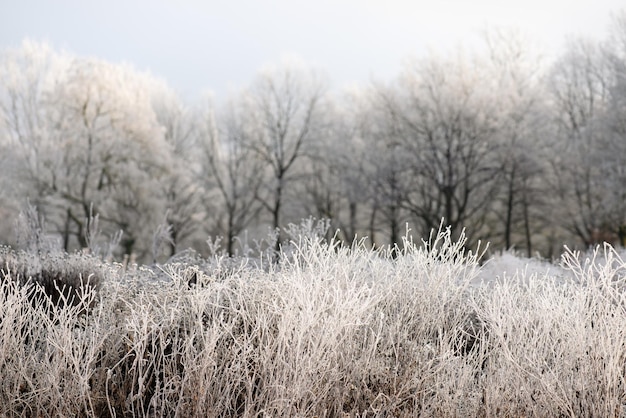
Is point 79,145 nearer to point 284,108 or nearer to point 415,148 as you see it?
point 284,108

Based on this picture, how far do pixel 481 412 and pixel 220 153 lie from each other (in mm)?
31602

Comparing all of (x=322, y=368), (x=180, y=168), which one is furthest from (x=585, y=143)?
(x=322, y=368)

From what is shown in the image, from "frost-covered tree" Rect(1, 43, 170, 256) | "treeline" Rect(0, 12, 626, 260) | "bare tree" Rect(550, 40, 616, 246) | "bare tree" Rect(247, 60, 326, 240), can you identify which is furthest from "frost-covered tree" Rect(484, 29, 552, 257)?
"frost-covered tree" Rect(1, 43, 170, 256)

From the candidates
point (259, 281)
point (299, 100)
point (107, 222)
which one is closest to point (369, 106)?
point (299, 100)

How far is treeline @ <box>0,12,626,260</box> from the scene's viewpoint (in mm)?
25141

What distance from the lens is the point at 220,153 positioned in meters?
34.6

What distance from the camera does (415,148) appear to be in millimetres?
26156

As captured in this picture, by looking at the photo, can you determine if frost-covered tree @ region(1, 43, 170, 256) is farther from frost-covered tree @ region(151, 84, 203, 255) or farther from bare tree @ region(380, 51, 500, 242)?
bare tree @ region(380, 51, 500, 242)

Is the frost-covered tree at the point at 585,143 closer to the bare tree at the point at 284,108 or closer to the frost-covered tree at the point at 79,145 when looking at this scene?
the bare tree at the point at 284,108

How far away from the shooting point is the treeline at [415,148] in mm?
25141

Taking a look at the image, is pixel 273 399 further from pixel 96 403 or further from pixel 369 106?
pixel 369 106

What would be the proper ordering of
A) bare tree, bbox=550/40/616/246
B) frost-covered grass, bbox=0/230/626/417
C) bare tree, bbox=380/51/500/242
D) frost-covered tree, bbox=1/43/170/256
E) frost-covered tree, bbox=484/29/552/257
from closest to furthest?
1. frost-covered grass, bbox=0/230/626/417
2. bare tree, bbox=550/40/616/246
3. bare tree, bbox=380/51/500/242
4. frost-covered tree, bbox=484/29/552/257
5. frost-covered tree, bbox=1/43/170/256

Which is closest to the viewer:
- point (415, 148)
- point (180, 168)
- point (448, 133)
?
point (448, 133)

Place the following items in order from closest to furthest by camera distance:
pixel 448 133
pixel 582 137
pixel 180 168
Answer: pixel 582 137
pixel 448 133
pixel 180 168
